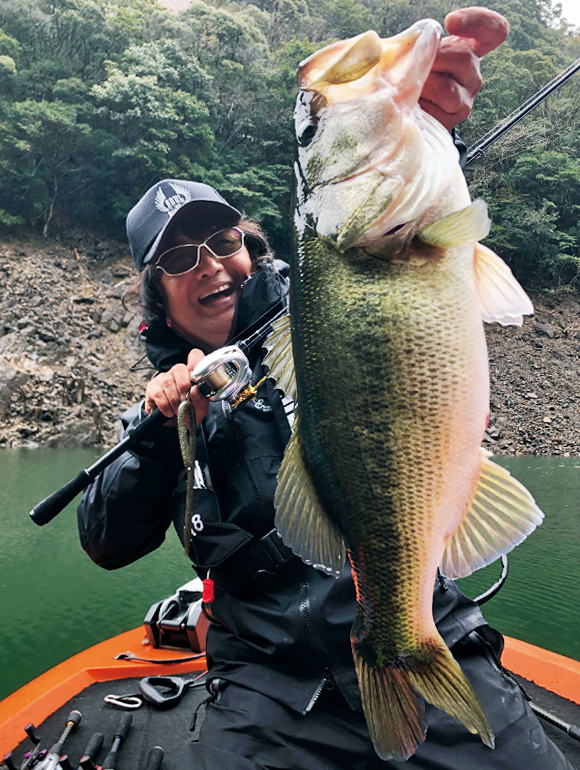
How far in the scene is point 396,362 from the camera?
101 cm

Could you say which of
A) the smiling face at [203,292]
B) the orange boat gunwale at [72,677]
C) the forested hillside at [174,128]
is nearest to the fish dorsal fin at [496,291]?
the smiling face at [203,292]

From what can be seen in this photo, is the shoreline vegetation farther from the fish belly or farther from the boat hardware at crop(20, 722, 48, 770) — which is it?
the fish belly

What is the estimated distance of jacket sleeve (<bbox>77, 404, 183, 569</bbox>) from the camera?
182cm

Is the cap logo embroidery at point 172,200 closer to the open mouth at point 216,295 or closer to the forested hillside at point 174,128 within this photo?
the open mouth at point 216,295

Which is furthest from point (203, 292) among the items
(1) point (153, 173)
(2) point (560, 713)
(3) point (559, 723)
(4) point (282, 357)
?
(1) point (153, 173)

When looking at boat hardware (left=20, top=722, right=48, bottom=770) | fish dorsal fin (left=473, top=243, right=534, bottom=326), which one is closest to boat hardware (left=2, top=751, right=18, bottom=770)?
boat hardware (left=20, top=722, right=48, bottom=770)

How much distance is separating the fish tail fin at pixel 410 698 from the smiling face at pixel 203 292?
141cm

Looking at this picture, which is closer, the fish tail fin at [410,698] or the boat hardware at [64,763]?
the fish tail fin at [410,698]

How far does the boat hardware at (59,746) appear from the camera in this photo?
204cm

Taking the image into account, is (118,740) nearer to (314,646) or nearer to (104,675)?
(104,675)

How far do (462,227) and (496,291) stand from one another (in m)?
0.17

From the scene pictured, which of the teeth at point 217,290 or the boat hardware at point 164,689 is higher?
the teeth at point 217,290

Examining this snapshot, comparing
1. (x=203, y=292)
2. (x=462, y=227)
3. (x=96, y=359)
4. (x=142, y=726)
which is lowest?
(x=96, y=359)

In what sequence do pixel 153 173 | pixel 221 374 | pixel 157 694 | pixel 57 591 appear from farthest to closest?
pixel 153 173, pixel 57 591, pixel 157 694, pixel 221 374
